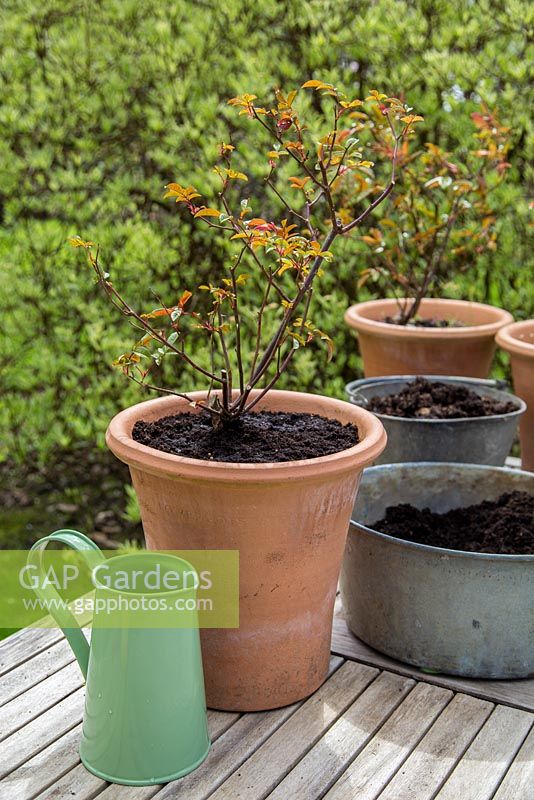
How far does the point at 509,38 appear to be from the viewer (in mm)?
3391

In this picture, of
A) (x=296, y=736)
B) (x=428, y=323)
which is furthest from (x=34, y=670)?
(x=428, y=323)

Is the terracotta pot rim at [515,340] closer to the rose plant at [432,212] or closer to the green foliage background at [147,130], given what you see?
the rose plant at [432,212]

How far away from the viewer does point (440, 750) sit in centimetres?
171

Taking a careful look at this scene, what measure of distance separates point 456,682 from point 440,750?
0.22 metres

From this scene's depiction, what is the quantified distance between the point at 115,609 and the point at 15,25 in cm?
262

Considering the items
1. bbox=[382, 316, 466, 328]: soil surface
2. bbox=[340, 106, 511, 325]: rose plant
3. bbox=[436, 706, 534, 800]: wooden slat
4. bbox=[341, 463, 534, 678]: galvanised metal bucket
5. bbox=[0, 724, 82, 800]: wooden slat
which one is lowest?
bbox=[436, 706, 534, 800]: wooden slat

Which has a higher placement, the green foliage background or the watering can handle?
the green foliage background

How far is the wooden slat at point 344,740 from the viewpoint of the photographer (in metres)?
1.62

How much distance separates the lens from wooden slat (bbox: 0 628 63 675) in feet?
6.46

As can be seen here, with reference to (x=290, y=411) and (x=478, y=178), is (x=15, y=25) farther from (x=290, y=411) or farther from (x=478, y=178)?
(x=290, y=411)

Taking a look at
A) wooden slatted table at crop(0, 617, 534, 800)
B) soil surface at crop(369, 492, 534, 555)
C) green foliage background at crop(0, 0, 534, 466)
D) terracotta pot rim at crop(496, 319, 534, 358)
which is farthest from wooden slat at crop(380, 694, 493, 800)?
green foliage background at crop(0, 0, 534, 466)

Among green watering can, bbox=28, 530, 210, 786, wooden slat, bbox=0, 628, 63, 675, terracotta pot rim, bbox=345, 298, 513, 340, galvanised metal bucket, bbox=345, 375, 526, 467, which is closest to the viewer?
green watering can, bbox=28, 530, 210, 786

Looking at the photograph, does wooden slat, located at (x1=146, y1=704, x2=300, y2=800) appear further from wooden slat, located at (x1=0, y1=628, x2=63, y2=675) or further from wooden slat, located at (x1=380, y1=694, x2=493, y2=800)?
wooden slat, located at (x1=0, y1=628, x2=63, y2=675)

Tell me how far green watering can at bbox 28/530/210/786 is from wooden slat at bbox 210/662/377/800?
0.09 m
